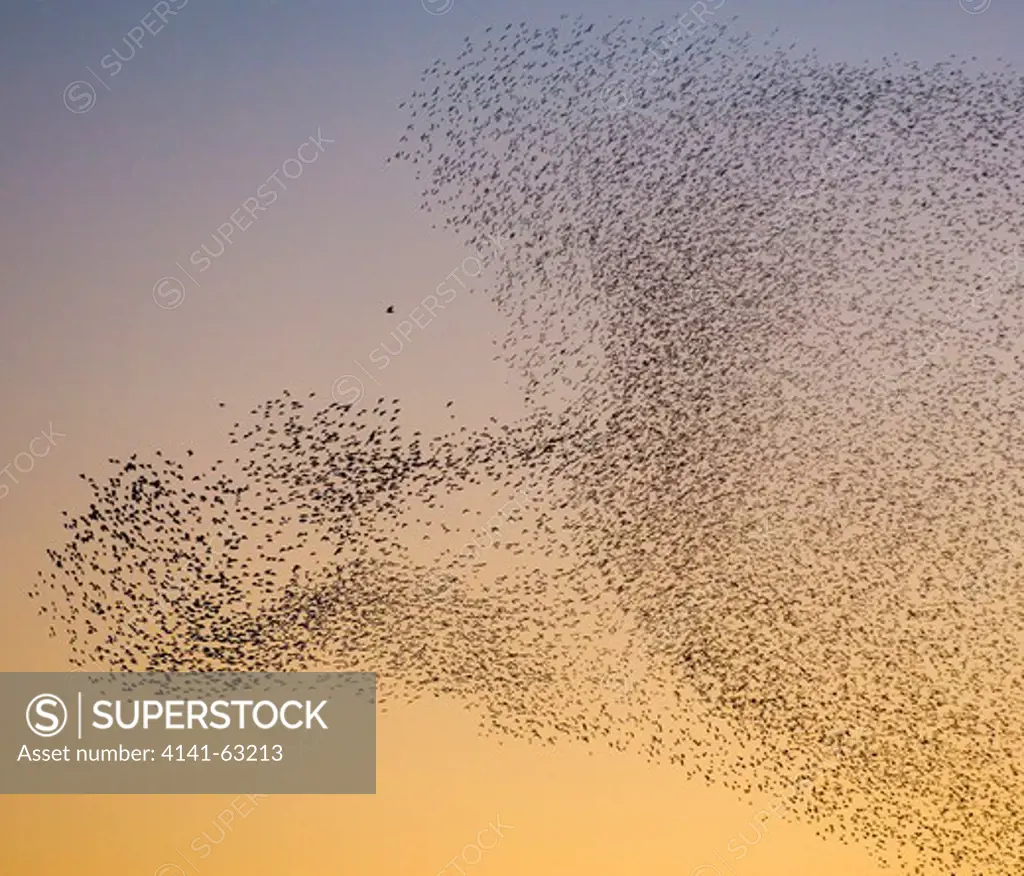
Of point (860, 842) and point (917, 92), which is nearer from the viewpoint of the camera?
point (860, 842)

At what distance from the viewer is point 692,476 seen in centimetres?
322

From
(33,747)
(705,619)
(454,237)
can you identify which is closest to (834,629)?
(705,619)

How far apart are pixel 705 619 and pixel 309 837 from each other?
1128 millimetres

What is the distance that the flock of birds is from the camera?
3115 mm

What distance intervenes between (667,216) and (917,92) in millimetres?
730

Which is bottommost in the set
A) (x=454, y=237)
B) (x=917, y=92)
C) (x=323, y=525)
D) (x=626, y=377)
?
(x=323, y=525)

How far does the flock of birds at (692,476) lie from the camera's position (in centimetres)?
312

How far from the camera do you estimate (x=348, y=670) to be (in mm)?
3172

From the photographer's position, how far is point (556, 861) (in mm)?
3121

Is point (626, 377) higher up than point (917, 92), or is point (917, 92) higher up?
point (917, 92)

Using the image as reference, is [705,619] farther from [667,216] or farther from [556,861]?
[667,216]

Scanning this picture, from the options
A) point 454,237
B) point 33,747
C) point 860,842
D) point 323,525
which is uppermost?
point 454,237

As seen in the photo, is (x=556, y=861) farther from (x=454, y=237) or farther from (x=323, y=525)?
(x=454, y=237)

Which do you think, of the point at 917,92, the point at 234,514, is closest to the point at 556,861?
the point at 234,514
